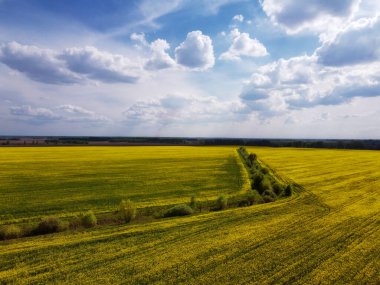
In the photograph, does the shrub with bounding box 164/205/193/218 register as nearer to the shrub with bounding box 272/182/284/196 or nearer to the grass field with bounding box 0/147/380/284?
the grass field with bounding box 0/147/380/284

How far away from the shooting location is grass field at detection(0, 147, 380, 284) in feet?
32.9

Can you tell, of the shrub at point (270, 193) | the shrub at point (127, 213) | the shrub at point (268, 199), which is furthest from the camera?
the shrub at point (270, 193)

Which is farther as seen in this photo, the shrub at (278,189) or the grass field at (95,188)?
the shrub at (278,189)

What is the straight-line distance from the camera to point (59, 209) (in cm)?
1955

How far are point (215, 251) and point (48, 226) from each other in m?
Result: 9.02

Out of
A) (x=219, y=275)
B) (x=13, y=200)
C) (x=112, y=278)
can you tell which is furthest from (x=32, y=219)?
(x=219, y=275)

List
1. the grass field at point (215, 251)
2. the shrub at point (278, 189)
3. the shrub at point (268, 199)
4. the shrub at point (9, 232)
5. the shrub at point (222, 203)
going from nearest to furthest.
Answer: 1. the grass field at point (215, 251)
2. the shrub at point (9, 232)
3. the shrub at point (222, 203)
4. the shrub at point (268, 199)
5. the shrub at point (278, 189)

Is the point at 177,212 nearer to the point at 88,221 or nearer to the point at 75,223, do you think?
the point at 88,221

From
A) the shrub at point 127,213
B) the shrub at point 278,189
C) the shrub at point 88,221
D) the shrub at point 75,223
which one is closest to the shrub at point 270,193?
the shrub at point 278,189

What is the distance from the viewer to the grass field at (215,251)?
32.9ft

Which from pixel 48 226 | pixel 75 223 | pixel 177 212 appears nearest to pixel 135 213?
pixel 177 212

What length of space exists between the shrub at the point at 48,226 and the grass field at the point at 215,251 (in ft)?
2.92

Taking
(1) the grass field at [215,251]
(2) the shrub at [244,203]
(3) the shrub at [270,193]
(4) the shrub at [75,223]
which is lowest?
(4) the shrub at [75,223]

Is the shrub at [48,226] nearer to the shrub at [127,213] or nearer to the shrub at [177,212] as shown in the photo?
the shrub at [127,213]
